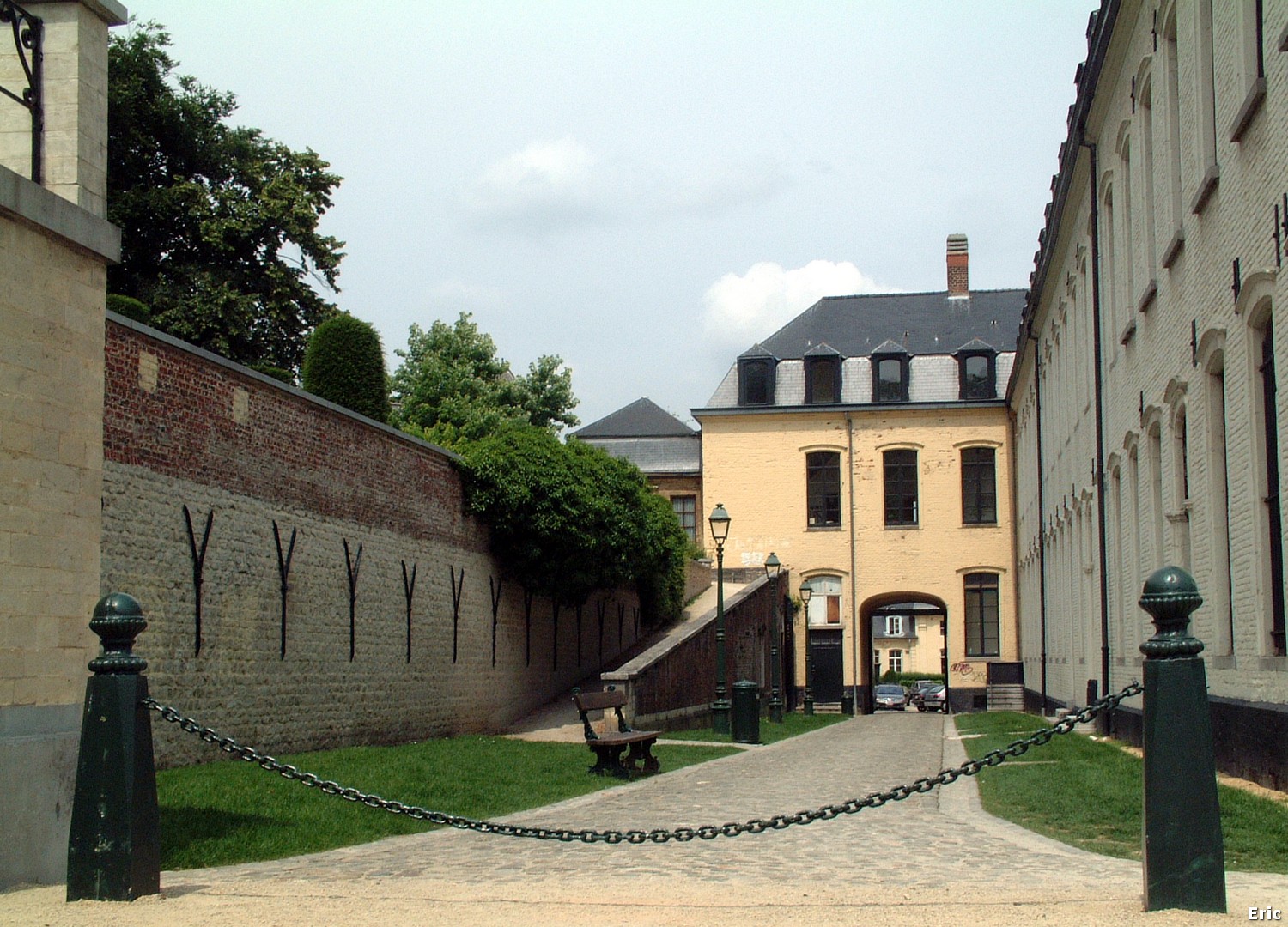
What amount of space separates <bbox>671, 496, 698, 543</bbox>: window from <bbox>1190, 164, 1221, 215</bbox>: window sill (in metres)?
37.2

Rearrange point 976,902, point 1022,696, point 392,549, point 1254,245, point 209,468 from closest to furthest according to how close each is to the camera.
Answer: point 976,902 → point 1254,245 → point 209,468 → point 392,549 → point 1022,696

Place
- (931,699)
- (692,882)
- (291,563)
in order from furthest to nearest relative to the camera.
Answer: (931,699) → (291,563) → (692,882)

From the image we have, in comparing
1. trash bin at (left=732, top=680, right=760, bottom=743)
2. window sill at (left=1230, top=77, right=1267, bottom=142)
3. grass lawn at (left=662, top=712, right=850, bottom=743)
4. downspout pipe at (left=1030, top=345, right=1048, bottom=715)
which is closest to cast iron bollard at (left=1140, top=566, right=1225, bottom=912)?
window sill at (left=1230, top=77, right=1267, bottom=142)

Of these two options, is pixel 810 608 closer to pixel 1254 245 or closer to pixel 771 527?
pixel 771 527

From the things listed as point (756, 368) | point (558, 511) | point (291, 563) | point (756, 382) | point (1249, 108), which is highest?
point (756, 368)

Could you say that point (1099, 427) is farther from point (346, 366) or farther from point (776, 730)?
point (346, 366)

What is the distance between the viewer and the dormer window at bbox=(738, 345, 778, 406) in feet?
148

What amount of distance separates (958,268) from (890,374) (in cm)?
592

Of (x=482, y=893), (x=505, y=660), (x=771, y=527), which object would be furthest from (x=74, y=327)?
(x=771, y=527)

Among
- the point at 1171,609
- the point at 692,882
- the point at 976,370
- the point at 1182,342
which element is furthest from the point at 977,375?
the point at 1171,609

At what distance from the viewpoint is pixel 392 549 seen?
65.7ft

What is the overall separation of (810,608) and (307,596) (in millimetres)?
28387

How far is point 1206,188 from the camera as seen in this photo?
1203 centimetres

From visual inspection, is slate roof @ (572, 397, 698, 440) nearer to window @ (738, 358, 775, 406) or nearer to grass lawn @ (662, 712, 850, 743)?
window @ (738, 358, 775, 406)
